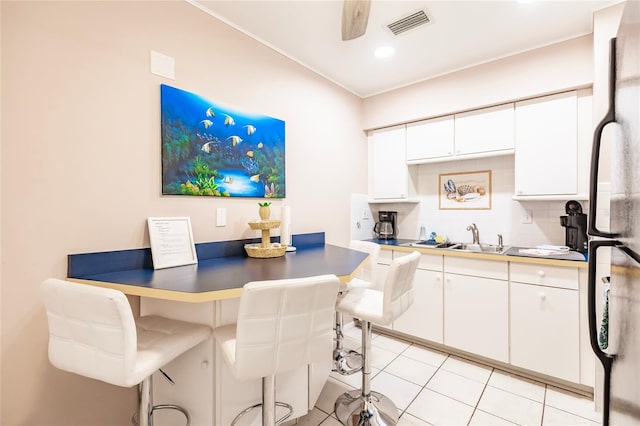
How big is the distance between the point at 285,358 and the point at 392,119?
2.74 meters

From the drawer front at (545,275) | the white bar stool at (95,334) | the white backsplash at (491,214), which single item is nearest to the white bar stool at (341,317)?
the drawer front at (545,275)

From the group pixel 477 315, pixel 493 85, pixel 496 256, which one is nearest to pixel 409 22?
pixel 493 85

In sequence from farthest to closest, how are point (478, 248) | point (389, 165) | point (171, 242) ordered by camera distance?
point (389, 165), point (478, 248), point (171, 242)

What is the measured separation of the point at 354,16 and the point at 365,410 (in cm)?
217

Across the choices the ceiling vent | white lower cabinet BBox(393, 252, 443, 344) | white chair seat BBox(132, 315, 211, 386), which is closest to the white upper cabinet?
white lower cabinet BBox(393, 252, 443, 344)

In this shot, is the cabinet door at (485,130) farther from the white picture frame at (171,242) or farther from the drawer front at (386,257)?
the white picture frame at (171,242)

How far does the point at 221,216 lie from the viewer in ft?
6.79

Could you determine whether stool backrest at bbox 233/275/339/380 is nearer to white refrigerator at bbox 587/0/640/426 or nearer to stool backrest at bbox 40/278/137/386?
stool backrest at bbox 40/278/137/386

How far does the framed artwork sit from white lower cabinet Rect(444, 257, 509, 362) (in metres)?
0.73

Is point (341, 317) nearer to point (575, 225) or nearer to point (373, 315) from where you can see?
point (373, 315)

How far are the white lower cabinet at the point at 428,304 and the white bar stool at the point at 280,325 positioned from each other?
5.60 ft

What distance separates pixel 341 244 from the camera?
3.14 meters

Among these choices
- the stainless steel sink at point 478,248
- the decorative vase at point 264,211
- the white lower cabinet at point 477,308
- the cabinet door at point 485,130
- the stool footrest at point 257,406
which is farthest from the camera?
the stainless steel sink at point 478,248

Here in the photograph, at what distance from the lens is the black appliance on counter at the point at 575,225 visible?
2344 millimetres
